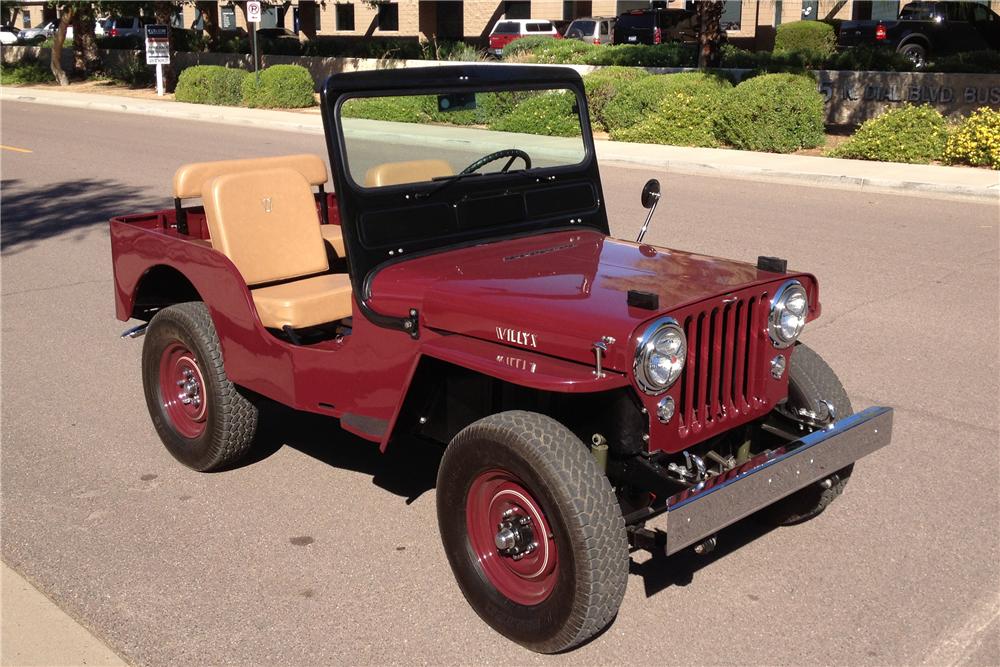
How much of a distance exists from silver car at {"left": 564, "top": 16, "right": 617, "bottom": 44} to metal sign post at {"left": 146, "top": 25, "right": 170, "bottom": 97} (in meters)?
15.0

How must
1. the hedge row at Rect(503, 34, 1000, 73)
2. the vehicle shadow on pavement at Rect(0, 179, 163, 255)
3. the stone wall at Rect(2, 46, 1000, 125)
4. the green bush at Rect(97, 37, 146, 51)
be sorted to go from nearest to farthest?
the vehicle shadow on pavement at Rect(0, 179, 163, 255), the stone wall at Rect(2, 46, 1000, 125), the hedge row at Rect(503, 34, 1000, 73), the green bush at Rect(97, 37, 146, 51)

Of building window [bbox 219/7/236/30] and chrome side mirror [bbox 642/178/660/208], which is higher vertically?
building window [bbox 219/7/236/30]

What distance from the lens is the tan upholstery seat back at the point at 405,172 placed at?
435 centimetres

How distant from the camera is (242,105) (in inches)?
1009

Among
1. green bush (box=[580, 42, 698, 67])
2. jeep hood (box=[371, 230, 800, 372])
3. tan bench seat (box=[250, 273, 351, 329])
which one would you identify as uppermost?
green bush (box=[580, 42, 698, 67])

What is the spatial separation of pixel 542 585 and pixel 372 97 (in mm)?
2062

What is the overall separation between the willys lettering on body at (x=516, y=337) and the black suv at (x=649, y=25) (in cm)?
3281

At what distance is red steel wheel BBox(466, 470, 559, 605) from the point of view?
11.5 ft

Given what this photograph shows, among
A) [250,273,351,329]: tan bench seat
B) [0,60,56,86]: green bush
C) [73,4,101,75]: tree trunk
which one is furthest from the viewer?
[0,60,56,86]: green bush

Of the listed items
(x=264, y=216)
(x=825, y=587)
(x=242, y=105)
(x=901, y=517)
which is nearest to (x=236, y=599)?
(x=264, y=216)

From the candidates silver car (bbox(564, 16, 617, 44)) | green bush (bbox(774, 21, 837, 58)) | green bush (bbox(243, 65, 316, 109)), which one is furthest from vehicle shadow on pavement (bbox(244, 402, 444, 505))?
silver car (bbox(564, 16, 617, 44))

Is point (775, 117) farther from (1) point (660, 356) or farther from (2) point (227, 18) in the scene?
(2) point (227, 18)

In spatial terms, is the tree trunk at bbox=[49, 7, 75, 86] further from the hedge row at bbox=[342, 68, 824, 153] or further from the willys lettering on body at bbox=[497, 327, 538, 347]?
the willys lettering on body at bbox=[497, 327, 538, 347]

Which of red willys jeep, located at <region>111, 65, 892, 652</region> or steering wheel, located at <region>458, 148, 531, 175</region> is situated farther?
steering wheel, located at <region>458, 148, 531, 175</region>
